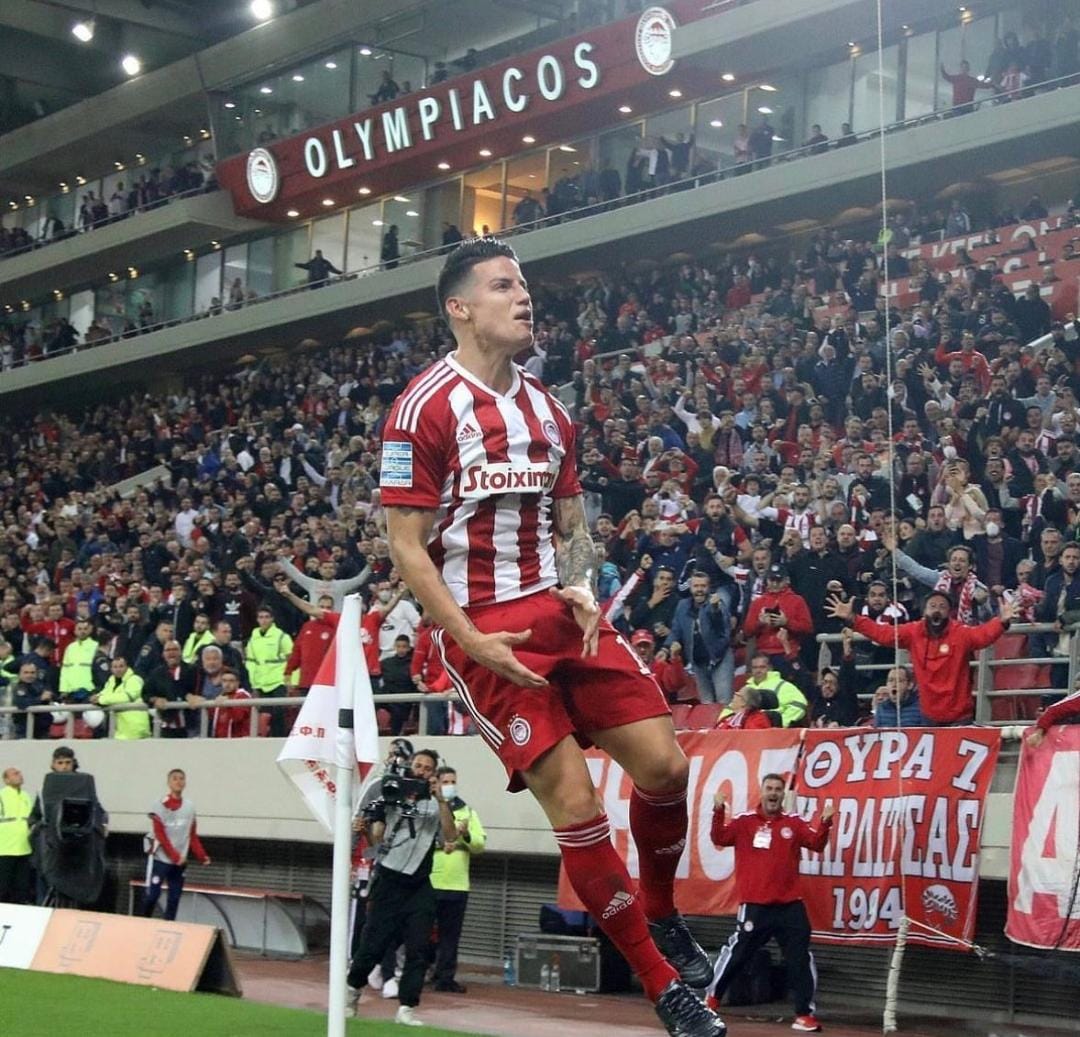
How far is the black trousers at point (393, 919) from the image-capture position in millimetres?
12930

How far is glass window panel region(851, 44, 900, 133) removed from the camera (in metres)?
26.0

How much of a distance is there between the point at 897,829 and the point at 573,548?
7273mm

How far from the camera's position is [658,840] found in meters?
5.55

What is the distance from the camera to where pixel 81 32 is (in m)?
37.4

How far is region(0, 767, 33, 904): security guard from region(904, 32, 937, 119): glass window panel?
49.0ft

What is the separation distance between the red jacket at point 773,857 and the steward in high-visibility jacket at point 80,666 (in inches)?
423

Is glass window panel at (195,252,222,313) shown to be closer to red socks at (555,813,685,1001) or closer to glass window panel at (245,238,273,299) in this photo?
glass window panel at (245,238,273,299)

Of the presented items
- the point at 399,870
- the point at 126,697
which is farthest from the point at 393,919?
the point at 126,697

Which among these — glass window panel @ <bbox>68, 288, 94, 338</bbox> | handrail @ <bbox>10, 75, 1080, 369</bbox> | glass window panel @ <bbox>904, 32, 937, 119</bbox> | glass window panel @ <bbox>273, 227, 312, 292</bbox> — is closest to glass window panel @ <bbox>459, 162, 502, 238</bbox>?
handrail @ <bbox>10, 75, 1080, 369</bbox>

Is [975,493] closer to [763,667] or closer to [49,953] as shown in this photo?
[763,667]

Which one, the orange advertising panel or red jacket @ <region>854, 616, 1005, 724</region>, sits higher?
red jacket @ <region>854, 616, 1005, 724</region>

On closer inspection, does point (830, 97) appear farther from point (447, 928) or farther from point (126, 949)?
point (126, 949)

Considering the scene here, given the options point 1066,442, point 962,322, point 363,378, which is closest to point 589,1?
point 363,378

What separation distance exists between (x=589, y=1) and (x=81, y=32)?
39.2ft
